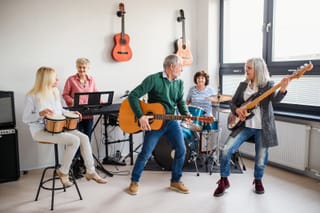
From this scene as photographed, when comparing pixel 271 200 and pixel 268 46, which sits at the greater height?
pixel 268 46

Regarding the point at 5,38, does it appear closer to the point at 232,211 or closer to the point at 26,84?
the point at 26,84

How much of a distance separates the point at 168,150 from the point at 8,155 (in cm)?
181

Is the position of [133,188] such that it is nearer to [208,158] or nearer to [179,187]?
[179,187]

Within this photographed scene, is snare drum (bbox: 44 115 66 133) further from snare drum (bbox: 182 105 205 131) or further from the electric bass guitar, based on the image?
the electric bass guitar

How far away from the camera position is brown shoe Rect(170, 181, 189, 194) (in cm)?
300

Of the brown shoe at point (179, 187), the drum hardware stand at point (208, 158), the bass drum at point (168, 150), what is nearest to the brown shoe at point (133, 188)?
the brown shoe at point (179, 187)

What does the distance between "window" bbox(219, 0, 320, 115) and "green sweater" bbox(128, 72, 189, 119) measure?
166 centimetres

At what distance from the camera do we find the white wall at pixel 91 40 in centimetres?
355

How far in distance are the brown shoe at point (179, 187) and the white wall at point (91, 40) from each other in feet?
5.48

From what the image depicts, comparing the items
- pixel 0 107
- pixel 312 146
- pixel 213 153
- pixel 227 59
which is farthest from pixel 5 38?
pixel 312 146

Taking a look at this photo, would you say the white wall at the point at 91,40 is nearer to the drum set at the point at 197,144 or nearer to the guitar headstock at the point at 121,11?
the guitar headstock at the point at 121,11

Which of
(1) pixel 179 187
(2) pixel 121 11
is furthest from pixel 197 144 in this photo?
(2) pixel 121 11

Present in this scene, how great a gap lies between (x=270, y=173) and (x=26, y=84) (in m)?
3.19

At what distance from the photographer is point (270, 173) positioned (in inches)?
141
